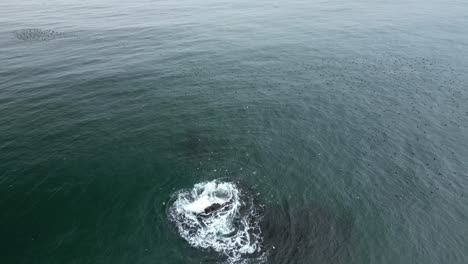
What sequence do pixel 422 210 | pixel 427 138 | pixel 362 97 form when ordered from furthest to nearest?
pixel 362 97 → pixel 427 138 → pixel 422 210

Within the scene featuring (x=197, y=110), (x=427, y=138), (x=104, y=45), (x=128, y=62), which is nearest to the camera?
(x=427, y=138)

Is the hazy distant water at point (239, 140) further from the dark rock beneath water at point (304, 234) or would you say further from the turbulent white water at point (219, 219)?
the turbulent white water at point (219, 219)

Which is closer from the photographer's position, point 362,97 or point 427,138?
point 427,138

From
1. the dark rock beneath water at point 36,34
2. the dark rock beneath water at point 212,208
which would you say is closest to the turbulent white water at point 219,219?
the dark rock beneath water at point 212,208

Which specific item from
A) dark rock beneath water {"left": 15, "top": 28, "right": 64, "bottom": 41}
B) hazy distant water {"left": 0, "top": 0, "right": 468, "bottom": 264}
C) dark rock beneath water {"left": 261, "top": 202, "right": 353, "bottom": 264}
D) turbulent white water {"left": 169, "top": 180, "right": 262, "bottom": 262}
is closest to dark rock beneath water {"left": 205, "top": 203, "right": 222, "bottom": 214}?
turbulent white water {"left": 169, "top": 180, "right": 262, "bottom": 262}

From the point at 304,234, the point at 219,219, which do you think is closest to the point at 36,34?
the point at 219,219

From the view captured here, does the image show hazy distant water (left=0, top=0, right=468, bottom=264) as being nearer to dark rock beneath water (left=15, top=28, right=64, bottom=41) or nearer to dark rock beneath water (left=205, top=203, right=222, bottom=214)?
dark rock beneath water (left=15, top=28, right=64, bottom=41)

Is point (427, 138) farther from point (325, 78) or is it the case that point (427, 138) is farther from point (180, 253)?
point (180, 253)

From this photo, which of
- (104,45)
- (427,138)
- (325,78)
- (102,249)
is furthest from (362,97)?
(104,45)

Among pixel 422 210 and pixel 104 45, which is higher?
pixel 104 45
